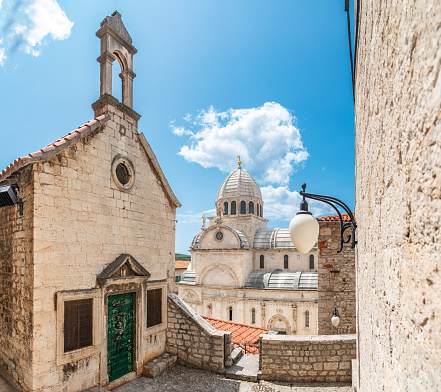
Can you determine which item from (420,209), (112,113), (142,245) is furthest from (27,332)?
(420,209)

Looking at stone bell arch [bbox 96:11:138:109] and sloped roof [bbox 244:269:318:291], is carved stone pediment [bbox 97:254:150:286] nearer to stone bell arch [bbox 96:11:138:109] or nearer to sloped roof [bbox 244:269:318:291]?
stone bell arch [bbox 96:11:138:109]

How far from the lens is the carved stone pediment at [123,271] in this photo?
7.11 metres

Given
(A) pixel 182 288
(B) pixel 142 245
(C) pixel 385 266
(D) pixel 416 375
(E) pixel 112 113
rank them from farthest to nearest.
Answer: (A) pixel 182 288
(B) pixel 142 245
(E) pixel 112 113
(C) pixel 385 266
(D) pixel 416 375

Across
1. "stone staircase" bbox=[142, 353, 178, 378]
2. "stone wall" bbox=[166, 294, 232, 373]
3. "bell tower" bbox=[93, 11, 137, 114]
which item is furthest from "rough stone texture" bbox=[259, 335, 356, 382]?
"bell tower" bbox=[93, 11, 137, 114]

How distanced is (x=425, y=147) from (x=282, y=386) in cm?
823

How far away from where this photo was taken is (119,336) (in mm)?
7605

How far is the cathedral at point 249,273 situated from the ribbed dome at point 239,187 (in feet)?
0.33

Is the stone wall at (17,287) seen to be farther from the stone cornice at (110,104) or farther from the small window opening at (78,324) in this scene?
the stone cornice at (110,104)

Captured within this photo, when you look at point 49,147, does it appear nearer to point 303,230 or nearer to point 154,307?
point 154,307

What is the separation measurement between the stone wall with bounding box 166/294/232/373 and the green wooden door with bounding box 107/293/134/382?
1.41 m

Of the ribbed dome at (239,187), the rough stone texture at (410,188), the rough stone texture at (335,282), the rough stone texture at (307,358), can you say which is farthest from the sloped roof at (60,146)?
the ribbed dome at (239,187)

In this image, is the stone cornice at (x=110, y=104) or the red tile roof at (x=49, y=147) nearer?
the red tile roof at (x=49, y=147)

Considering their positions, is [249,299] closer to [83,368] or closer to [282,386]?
[282,386]

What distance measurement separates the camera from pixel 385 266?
5.17ft
